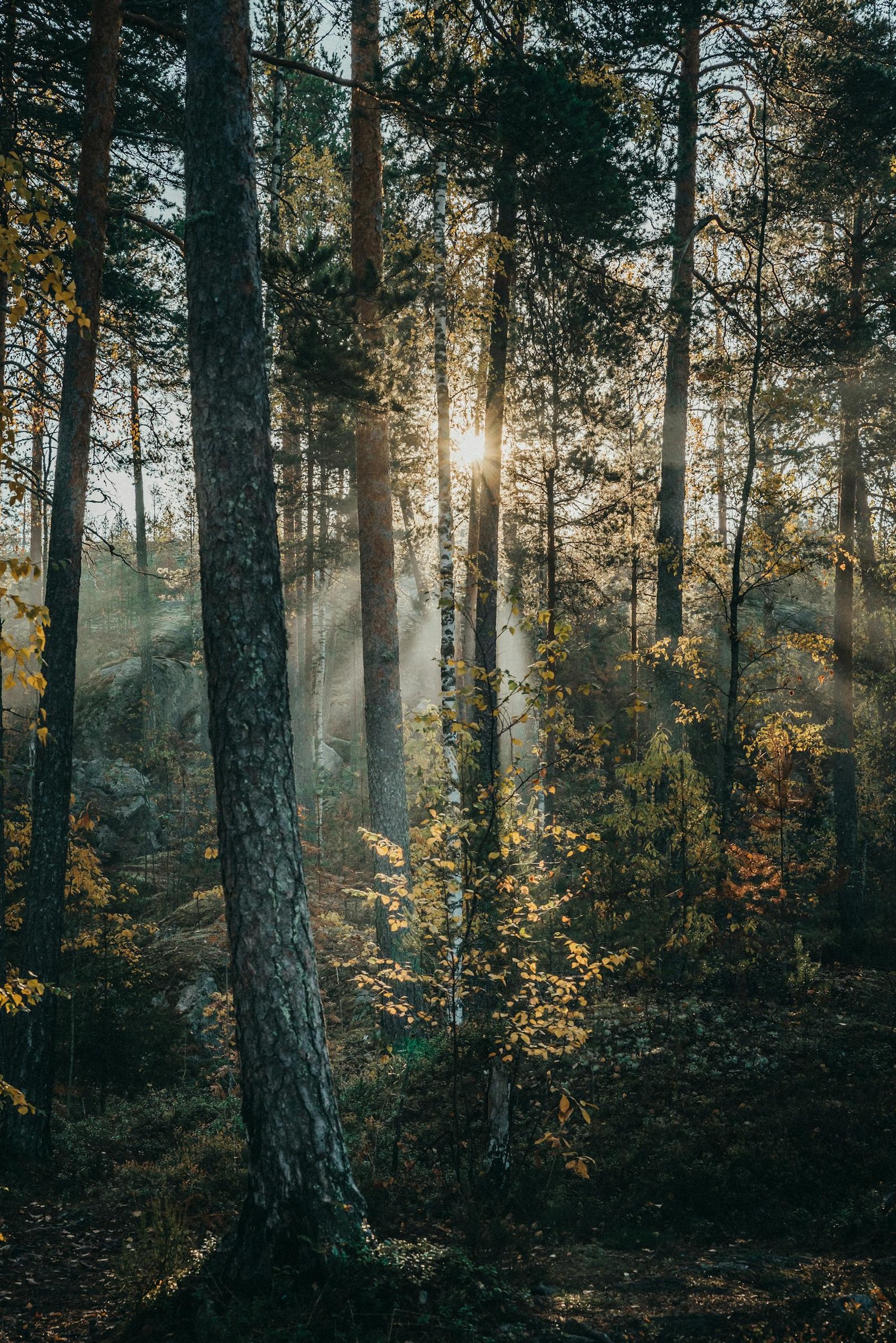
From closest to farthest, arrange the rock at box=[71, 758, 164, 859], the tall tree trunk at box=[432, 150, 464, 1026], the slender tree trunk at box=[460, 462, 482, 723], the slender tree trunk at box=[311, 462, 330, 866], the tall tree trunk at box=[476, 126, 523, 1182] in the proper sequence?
the tall tree trunk at box=[476, 126, 523, 1182] < the tall tree trunk at box=[432, 150, 464, 1026] < the slender tree trunk at box=[460, 462, 482, 723] < the rock at box=[71, 758, 164, 859] < the slender tree trunk at box=[311, 462, 330, 866]

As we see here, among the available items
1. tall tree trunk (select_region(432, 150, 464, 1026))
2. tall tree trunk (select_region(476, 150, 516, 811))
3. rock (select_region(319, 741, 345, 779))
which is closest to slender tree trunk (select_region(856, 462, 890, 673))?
tall tree trunk (select_region(476, 150, 516, 811))

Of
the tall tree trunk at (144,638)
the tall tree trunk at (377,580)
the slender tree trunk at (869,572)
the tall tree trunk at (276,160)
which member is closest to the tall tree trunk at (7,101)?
the tall tree trunk at (276,160)

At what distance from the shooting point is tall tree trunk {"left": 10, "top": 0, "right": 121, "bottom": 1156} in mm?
6949

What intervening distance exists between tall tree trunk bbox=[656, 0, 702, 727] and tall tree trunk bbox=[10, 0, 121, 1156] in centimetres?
785

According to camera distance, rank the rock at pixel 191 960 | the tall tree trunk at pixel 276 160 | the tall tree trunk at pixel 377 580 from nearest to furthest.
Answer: the tall tree trunk at pixel 276 160
the tall tree trunk at pixel 377 580
the rock at pixel 191 960

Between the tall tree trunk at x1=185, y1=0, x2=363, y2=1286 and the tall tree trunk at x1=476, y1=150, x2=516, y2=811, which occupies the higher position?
the tall tree trunk at x1=476, y1=150, x2=516, y2=811

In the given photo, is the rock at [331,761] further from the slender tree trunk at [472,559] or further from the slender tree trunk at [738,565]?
the slender tree trunk at [738,565]

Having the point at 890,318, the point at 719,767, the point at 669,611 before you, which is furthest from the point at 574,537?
the point at 719,767

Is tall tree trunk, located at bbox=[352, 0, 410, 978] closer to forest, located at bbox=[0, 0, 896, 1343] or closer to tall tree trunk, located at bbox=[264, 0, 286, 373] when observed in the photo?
forest, located at bbox=[0, 0, 896, 1343]

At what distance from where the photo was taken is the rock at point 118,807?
1652 cm

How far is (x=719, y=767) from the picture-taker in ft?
63.8

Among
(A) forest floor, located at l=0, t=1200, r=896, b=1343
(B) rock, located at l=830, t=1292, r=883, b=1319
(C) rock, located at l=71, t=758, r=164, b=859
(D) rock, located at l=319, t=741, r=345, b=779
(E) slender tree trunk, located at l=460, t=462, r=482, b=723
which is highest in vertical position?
(E) slender tree trunk, located at l=460, t=462, r=482, b=723

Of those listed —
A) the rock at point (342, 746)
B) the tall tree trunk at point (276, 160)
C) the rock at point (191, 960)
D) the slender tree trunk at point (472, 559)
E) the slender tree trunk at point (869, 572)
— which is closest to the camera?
the tall tree trunk at point (276, 160)

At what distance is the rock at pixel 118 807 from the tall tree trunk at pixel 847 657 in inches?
534
